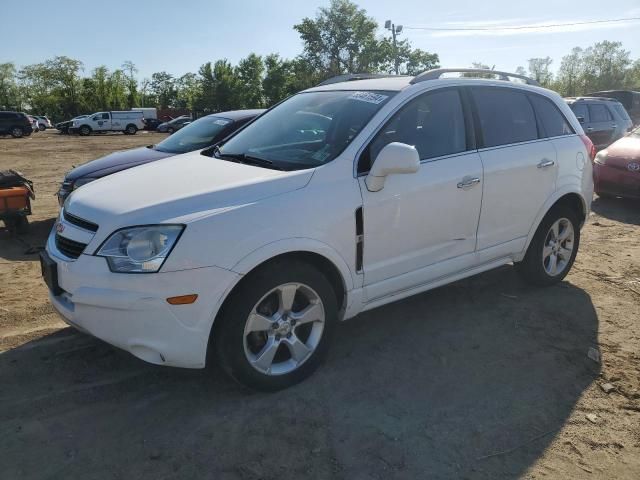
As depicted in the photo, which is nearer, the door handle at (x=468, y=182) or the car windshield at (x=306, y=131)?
the car windshield at (x=306, y=131)

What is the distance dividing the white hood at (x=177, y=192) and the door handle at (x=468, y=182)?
1200 millimetres

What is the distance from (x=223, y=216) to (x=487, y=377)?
1932 millimetres

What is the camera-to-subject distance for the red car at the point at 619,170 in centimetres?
842

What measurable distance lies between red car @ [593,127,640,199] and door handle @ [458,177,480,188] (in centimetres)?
576

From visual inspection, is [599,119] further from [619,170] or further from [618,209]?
[618,209]

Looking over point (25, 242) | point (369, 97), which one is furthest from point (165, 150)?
point (369, 97)

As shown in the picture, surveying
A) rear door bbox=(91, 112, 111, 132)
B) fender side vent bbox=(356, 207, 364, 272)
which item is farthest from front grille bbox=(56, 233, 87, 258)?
rear door bbox=(91, 112, 111, 132)

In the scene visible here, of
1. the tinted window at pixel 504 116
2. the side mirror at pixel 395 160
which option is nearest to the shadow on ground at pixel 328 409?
the side mirror at pixel 395 160

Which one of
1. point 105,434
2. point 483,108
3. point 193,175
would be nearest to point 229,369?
point 105,434

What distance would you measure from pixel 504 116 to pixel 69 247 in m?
3.33

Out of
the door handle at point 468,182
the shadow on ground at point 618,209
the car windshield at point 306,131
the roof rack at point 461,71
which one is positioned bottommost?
the shadow on ground at point 618,209

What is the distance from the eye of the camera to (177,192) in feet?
9.91

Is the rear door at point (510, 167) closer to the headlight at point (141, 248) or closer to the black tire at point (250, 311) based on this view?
the black tire at point (250, 311)

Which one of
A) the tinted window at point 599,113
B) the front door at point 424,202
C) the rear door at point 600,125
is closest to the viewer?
the front door at point 424,202
